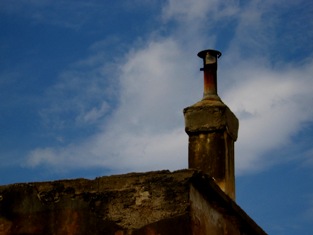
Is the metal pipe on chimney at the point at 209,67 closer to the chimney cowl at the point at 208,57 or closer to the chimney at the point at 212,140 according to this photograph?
the chimney cowl at the point at 208,57

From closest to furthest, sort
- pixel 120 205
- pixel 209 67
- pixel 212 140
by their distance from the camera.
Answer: pixel 120 205, pixel 212 140, pixel 209 67

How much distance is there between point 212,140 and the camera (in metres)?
8.40

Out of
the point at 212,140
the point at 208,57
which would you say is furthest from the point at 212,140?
the point at 208,57

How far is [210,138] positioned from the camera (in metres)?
8.42

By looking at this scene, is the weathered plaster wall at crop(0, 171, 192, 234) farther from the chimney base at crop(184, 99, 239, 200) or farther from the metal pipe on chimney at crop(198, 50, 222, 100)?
the metal pipe on chimney at crop(198, 50, 222, 100)

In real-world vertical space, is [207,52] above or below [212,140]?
above

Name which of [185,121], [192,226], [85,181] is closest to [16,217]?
[85,181]

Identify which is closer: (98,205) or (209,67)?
(98,205)

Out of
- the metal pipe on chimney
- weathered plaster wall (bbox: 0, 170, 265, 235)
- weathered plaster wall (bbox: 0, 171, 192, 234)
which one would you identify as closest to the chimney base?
the metal pipe on chimney

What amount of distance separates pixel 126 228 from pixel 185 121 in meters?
3.04

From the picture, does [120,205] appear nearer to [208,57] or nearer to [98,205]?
[98,205]

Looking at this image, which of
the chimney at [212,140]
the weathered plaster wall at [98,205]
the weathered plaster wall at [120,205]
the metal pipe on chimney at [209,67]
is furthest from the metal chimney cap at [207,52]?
the weathered plaster wall at [98,205]

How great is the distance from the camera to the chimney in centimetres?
837

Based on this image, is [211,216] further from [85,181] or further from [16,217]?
[16,217]
